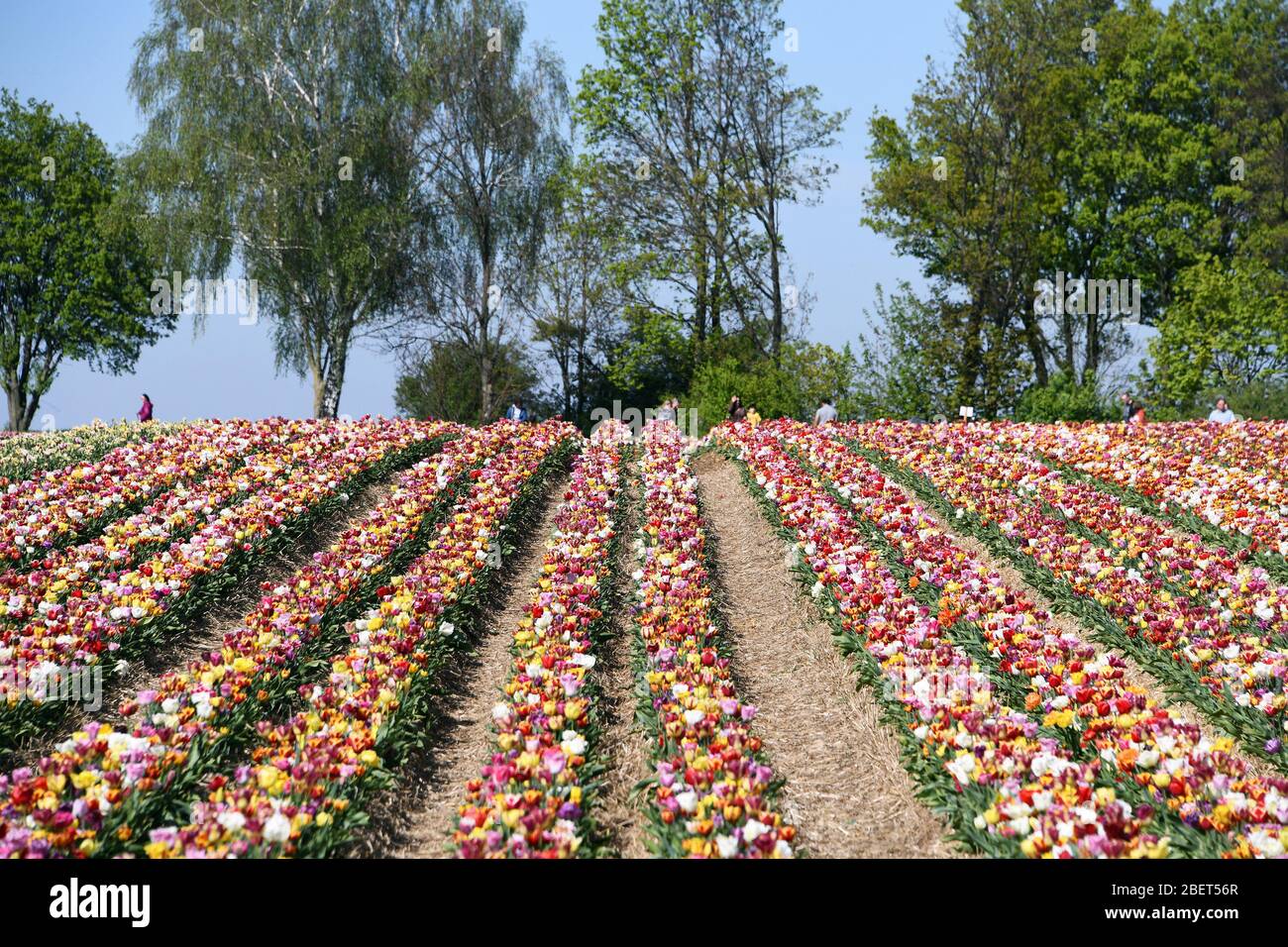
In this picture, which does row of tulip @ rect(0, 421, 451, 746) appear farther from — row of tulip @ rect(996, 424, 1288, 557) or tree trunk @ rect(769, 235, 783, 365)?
tree trunk @ rect(769, 235, 783, 365)

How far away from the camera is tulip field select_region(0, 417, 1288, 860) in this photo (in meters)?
5.92

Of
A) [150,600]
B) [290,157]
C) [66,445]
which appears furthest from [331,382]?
[150,600]

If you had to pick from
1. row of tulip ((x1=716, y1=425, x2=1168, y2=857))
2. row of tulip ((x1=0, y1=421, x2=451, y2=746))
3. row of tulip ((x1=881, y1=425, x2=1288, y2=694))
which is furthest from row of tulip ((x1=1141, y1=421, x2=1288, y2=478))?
row of tulip ((x1=0, y1=421, x2=451, y2=746))

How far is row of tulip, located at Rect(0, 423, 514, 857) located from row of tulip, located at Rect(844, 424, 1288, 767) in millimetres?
6545

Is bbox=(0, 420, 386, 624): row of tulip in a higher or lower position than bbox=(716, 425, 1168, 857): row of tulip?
higher

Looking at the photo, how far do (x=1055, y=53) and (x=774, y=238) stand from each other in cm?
1119

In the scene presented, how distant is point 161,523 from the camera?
40.6 feet

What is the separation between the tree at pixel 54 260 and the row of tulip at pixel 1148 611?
3664 cm

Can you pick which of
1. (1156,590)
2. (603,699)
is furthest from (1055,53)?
(603,699)

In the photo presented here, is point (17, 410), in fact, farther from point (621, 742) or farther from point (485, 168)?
point (621, 742)

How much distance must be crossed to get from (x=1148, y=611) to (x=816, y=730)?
3.11 metres

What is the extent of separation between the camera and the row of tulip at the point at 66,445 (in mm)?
15508

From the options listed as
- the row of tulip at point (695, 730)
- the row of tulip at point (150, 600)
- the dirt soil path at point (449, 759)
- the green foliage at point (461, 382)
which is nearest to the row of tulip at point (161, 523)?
the row of tulip at point (150, 600)
